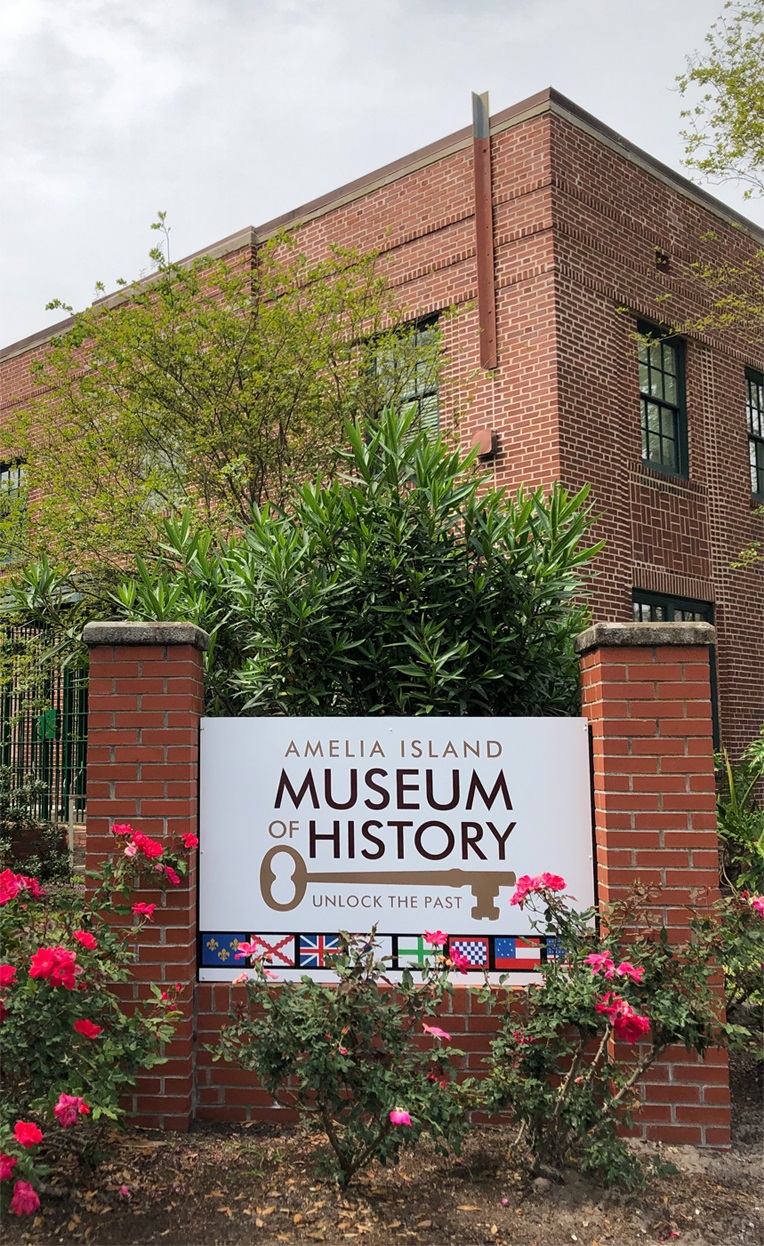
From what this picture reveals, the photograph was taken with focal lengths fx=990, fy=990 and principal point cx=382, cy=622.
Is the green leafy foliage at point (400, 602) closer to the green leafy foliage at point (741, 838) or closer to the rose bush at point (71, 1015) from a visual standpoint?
the rose bush at point (71, 1015)

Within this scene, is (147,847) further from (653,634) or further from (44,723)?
(44,723)

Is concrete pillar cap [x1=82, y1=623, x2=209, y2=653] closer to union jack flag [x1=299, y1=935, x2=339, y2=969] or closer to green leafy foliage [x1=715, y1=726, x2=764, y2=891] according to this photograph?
union jack flag [x1=299, y1=935, x2=339, y2=969]

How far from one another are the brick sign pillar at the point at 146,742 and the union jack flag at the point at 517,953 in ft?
4.11

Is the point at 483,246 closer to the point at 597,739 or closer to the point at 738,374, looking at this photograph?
the point at 738,374

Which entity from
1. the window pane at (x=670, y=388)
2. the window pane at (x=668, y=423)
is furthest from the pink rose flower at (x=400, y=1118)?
the window pane at (x=670, y=388)

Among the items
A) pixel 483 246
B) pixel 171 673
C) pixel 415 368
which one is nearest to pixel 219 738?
pixel 171 673

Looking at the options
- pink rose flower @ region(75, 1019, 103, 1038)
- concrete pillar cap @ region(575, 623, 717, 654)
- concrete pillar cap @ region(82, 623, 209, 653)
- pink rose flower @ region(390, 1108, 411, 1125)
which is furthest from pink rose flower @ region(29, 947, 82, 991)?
concrete pillar cap @ region(575, 623, 717, 654)

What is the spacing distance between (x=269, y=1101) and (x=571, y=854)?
1.57m

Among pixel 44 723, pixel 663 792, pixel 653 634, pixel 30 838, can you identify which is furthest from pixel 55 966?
pixel 44 723

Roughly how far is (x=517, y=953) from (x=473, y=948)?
0.18 meters

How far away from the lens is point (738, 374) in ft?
44.4

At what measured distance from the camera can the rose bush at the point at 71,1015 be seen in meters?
3.07

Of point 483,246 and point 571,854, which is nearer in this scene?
point 571,854

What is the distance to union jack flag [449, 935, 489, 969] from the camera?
13.2 ft
